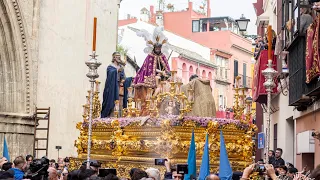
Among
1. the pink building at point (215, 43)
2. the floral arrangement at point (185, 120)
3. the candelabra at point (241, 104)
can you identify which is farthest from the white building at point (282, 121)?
the pink building at point (215, 43)

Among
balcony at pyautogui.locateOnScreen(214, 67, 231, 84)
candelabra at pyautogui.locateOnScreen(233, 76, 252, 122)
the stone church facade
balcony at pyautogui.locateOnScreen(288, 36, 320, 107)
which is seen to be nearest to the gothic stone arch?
the stone church facade

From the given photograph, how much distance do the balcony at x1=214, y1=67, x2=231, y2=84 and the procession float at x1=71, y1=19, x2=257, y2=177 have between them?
32.2 meters

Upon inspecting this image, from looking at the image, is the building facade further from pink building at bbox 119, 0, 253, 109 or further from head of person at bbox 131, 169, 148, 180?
pink building at bbox 119, 0, 253, 109

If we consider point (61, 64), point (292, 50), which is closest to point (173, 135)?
point (292, 50)

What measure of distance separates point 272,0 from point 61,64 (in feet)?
24.3

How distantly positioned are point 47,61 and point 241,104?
392 inches

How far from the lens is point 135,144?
1291 cm

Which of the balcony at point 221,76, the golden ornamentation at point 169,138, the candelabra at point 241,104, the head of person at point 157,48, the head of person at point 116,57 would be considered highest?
the balcony at point 221,76

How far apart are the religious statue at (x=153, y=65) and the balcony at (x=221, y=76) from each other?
100 ft

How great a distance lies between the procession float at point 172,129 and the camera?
12.4m

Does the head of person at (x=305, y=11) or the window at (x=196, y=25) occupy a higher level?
the window at (x=196, y=25)

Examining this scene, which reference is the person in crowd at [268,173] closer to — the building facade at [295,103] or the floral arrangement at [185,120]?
the floral arrangement at [185,120]

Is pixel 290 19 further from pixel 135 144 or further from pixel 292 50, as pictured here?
pixel 135 144

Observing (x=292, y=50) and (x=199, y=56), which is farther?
(x=199, y=56)
